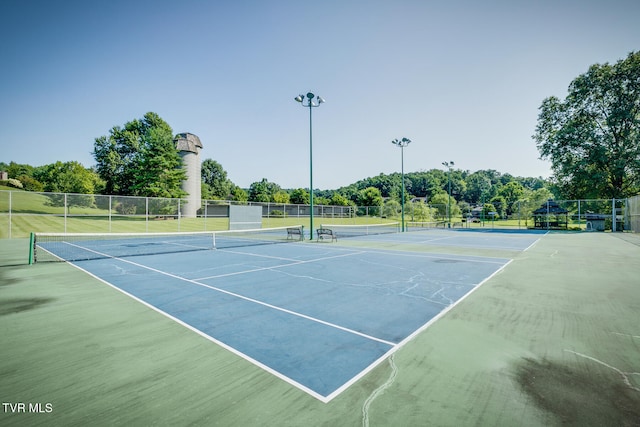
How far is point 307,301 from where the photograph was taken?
6.32 meters

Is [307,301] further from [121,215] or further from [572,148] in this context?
[572,148]

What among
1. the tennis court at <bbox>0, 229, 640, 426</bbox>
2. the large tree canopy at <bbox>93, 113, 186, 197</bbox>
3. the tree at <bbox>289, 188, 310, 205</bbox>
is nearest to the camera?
the tennis court at <bbox>0, 229, 640, 426</bbox>

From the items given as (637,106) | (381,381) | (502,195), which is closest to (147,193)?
(381,381)

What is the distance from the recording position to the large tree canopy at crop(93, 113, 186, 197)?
41562 mm

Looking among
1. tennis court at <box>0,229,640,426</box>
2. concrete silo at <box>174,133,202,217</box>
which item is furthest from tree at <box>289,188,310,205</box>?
tennis court at <box>0,229,640,426</box>

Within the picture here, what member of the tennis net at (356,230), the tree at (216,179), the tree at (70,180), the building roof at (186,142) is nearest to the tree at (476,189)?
the tree at (216,179)

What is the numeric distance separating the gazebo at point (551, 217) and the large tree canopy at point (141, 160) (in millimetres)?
50393

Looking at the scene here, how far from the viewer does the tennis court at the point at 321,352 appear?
109 inches

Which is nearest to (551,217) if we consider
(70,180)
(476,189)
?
(70,180)

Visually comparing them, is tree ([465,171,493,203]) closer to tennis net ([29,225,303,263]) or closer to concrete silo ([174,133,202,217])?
concrete silo ([174,133,202,217])

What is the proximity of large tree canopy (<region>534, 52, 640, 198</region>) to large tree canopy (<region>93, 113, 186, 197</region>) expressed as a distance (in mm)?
53741

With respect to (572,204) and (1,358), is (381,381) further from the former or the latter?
(572,204)

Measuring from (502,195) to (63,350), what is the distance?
118 metres

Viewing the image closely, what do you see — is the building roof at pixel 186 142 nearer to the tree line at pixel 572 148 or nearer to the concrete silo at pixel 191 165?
the concrete silo at pixel 191 165
